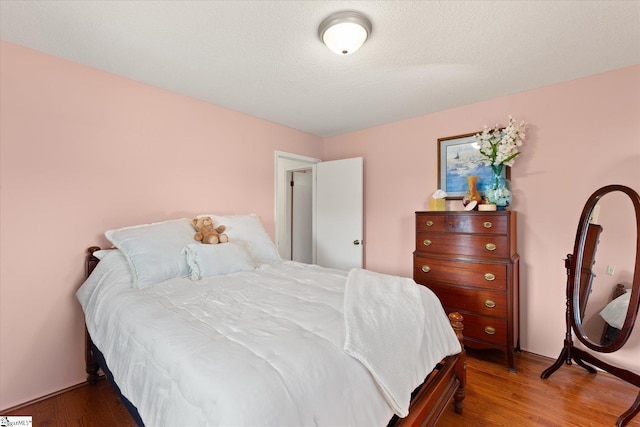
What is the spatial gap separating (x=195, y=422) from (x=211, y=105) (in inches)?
107

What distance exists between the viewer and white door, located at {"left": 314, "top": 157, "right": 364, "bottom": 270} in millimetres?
3494

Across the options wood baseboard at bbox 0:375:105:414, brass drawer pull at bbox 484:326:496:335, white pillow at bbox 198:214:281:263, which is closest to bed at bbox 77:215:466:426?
wood baseboard at bbox 0:375:105:414

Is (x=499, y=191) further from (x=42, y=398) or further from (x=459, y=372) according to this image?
(x=42, y=398)

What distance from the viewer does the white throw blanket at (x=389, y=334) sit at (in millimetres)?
1072

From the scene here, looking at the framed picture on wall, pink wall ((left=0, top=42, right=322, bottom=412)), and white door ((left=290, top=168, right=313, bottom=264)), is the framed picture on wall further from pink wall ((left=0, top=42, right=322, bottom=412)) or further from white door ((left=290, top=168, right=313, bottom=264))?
pink wall ((left=0, top=42, right=322, bottom=412))

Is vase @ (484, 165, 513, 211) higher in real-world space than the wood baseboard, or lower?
higher

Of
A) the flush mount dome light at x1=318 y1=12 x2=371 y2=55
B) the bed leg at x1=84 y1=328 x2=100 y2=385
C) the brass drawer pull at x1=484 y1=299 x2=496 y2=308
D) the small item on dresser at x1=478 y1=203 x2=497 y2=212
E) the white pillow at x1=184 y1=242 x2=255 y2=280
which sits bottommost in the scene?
the bed leg at x1=84 y1=328 x2=100 y2=385

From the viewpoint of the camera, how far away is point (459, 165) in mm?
2877

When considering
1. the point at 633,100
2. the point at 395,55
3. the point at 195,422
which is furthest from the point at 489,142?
the point at 195,422

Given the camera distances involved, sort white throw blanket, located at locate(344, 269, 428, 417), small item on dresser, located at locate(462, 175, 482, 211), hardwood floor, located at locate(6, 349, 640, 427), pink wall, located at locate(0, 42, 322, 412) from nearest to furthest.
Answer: white throw blanket, located at locate(344, 269, 428, 417), hardwood floor, located at locate(6, 349, 640, 427), pink wall, located at locate(0, 42, 322, 412), small item on dresser, located at locate(462, 175, 482, 211)

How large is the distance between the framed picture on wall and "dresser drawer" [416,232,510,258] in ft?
1.91

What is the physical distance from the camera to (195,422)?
2.62ft

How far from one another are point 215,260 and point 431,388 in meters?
1.55

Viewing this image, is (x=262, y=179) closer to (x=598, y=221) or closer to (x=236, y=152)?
(x=236, y=152)
